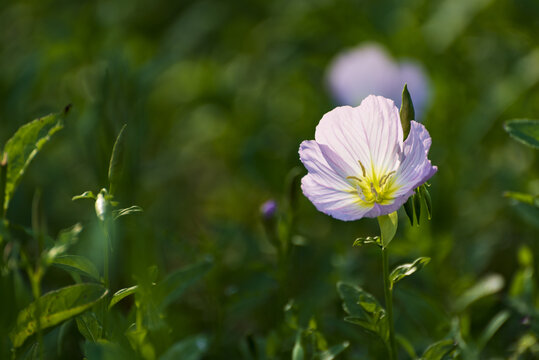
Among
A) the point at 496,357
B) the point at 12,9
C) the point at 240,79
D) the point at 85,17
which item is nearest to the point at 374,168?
the point at 496,357

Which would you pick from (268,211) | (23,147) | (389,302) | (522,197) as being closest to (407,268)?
(389,302)

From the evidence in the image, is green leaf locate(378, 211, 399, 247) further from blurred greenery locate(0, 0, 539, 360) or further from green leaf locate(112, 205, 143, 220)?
green leaf locate(112, 205, 143, 220)

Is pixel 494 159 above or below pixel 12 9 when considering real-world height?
below

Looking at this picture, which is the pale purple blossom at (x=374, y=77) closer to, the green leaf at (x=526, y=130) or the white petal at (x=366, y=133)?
the green leaf at (x=526, y=130)

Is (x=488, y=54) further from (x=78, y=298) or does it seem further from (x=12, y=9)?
(x=12, y=9)

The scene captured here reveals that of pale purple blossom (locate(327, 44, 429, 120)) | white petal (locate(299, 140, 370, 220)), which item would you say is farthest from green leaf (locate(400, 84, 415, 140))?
pale purple blossom (locate(327, 44, 429, 120))

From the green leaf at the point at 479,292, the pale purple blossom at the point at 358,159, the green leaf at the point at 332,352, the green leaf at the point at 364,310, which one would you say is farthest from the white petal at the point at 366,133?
the green leaf at the point at 479,292
